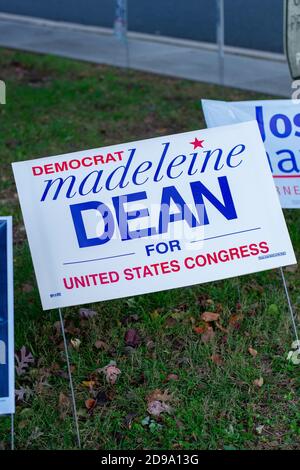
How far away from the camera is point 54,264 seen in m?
4.32

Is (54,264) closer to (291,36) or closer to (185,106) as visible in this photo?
(291,36)

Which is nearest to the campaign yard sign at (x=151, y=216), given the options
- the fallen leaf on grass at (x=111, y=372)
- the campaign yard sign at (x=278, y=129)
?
the fallen leaf on grass at (x=111, y=372)

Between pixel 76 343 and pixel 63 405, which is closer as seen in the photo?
pixel 63 405

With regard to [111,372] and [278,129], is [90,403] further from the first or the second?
[278,129]

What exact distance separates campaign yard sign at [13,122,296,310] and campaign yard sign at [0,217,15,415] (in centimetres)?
26

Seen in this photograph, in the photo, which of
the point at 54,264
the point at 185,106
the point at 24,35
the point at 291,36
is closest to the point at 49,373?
the point at 54,264

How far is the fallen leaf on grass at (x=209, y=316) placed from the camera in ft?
16.9

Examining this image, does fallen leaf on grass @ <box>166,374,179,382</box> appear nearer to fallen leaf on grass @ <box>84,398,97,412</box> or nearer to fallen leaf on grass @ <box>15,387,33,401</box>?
fallen leaf on grass @ <box>84,398,97,412</box>

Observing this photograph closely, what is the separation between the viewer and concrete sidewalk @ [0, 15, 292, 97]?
11297mm

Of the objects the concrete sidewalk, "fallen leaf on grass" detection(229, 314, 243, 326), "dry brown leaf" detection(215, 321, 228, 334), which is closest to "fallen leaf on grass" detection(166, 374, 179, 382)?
"dry brown leaf" detection(215, 321, 228, 334)

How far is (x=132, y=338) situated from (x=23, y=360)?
0.65 meters

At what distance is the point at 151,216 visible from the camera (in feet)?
14.5

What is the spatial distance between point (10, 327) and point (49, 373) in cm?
83

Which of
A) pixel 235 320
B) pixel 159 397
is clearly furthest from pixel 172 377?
pixel 235 320
